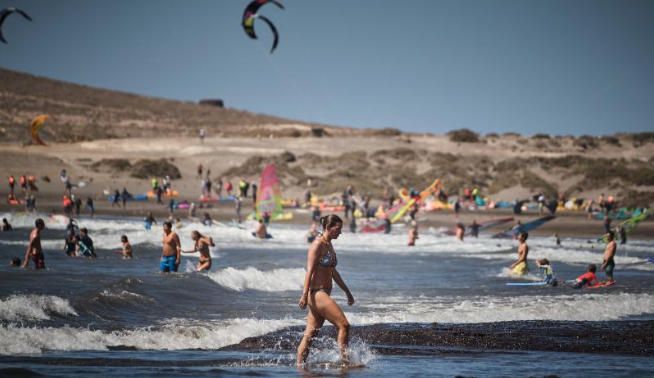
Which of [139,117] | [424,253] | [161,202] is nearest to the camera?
[424,253]

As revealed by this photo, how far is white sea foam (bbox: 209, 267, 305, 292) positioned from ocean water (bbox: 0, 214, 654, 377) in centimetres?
4

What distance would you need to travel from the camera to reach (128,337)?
9930 millimetres

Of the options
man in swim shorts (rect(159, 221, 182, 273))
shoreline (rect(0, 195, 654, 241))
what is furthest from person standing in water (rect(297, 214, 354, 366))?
shoreline (rect(0, 195, 654, 241))

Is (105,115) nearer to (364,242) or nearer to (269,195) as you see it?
(269,195)

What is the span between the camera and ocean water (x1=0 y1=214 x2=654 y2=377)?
28.0 feet

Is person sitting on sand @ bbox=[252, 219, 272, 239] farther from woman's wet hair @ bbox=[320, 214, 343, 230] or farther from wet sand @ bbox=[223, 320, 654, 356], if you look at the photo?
woman's wet hair @ bbox=[320, 214, 343, 230]

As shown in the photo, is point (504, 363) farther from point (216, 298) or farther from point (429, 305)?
point (216, 298)

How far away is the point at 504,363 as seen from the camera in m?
8.80

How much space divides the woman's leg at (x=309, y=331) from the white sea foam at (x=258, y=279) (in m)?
7.71

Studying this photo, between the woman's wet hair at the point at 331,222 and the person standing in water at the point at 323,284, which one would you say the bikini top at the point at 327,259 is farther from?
the woman's wet hair at the point at 331,222

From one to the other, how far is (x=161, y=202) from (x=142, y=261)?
19797 millimetres

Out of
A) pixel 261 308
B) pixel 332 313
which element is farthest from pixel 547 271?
pixel 332 313

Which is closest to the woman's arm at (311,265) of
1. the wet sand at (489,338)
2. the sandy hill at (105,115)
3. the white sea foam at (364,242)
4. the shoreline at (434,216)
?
the wet sand at (489,338)

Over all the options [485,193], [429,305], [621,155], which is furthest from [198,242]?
[621,155]
